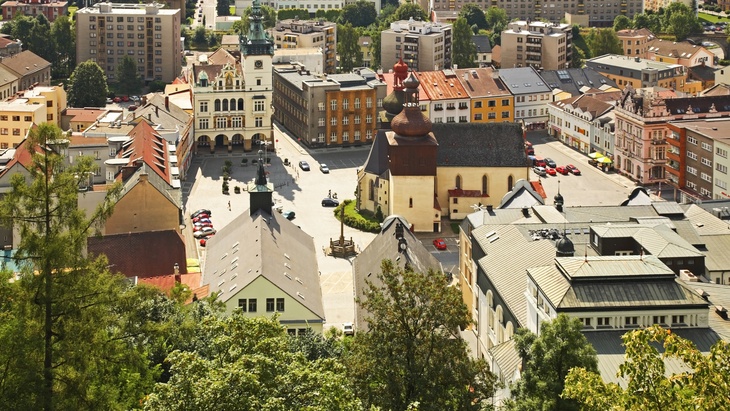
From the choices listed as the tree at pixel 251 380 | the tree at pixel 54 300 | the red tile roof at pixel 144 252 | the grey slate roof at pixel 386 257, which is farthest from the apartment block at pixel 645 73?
the tree at pixel 54 300

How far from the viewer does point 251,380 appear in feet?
104

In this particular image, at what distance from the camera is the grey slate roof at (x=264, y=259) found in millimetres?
62719

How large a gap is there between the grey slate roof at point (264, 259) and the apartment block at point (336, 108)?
157ft

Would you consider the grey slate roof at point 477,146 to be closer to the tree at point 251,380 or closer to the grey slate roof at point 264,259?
the grey slate roof at point 264,259

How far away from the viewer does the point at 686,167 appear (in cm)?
10481

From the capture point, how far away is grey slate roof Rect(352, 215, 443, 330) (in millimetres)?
66562

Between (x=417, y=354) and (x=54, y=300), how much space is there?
42.1 ft

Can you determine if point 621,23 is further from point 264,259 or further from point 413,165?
point 264,259

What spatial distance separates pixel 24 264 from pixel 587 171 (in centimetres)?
8613

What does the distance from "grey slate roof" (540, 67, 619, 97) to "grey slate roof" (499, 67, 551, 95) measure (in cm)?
262

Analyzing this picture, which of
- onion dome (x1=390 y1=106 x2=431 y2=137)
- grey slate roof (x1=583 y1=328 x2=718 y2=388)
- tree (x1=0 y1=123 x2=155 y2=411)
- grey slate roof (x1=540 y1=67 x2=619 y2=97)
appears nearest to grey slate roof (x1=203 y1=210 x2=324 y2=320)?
grey slate roof (x1=583 y1=328 x2=718 y2=388)

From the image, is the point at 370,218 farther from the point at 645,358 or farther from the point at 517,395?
the point at 645,358

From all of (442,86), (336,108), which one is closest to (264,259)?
(336,108)

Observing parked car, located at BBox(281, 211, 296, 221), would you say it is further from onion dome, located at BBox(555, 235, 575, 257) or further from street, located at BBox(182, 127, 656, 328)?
onion dome, located at BBox(555, 235, 575, 257)
